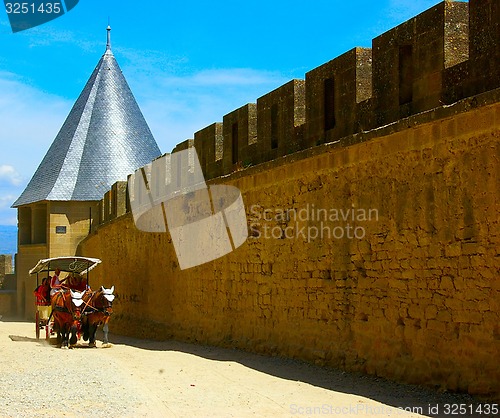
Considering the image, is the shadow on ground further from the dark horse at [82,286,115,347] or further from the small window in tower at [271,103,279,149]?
the dark horse at [82,286,115,347]

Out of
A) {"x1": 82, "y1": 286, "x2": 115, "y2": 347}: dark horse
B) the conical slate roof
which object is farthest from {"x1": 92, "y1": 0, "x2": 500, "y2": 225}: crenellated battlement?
the conical slate roof

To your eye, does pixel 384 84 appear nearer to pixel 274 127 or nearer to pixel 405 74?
pixel 405 74

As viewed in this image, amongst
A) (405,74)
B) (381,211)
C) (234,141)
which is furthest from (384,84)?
(234,141)

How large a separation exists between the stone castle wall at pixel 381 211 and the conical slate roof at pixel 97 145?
69.3 ft

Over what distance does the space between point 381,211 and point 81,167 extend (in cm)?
2686

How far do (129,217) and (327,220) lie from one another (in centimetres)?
1028

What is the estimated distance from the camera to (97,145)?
34625 millimetres

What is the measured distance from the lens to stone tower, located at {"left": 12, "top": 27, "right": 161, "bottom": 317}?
1276 inches

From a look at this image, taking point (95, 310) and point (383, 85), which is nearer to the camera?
point (383, 85)

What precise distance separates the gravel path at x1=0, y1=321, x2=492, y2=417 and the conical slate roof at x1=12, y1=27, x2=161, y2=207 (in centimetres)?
2226

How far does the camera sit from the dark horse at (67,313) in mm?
14641

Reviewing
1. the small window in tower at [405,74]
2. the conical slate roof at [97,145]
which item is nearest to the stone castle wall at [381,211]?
the small window in tower at [405,74]

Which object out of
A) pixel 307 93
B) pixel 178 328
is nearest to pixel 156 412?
pixel 307 93

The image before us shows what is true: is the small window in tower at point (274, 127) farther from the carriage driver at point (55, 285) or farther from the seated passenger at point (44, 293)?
the seated passenger at point (44, 293)
